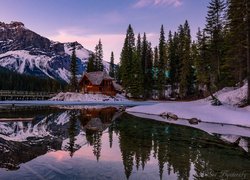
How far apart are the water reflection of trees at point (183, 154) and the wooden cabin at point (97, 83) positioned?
65.8 meters

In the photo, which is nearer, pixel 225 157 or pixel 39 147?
pixel 225 157

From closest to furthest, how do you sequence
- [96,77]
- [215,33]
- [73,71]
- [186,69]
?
[215,33] < [186,69] < [96,77] < [73,71]

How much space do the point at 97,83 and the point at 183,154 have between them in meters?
72.4

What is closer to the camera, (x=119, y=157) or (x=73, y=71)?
(x=119, y=157)

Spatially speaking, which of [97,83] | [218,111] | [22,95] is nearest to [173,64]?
[97,83]

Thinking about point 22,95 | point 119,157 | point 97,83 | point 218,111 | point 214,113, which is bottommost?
point 119,157

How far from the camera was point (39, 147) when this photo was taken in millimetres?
16109

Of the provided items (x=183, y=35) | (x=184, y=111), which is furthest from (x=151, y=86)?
(x=184, y=111)

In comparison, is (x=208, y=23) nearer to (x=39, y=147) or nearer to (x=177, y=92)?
(x=177, y=92)

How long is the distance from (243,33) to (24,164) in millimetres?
32047

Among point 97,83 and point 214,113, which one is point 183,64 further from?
point 214,113

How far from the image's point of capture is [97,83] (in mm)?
86438

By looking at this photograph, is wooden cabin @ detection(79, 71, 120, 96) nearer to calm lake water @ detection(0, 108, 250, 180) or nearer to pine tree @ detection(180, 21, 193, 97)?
pine tree @ detection(180, 21, 193, 97)

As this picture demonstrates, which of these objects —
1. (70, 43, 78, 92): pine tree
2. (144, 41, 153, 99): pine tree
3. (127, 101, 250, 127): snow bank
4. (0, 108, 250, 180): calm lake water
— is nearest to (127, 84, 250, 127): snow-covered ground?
(127, 101, 250, 127): snow bank
